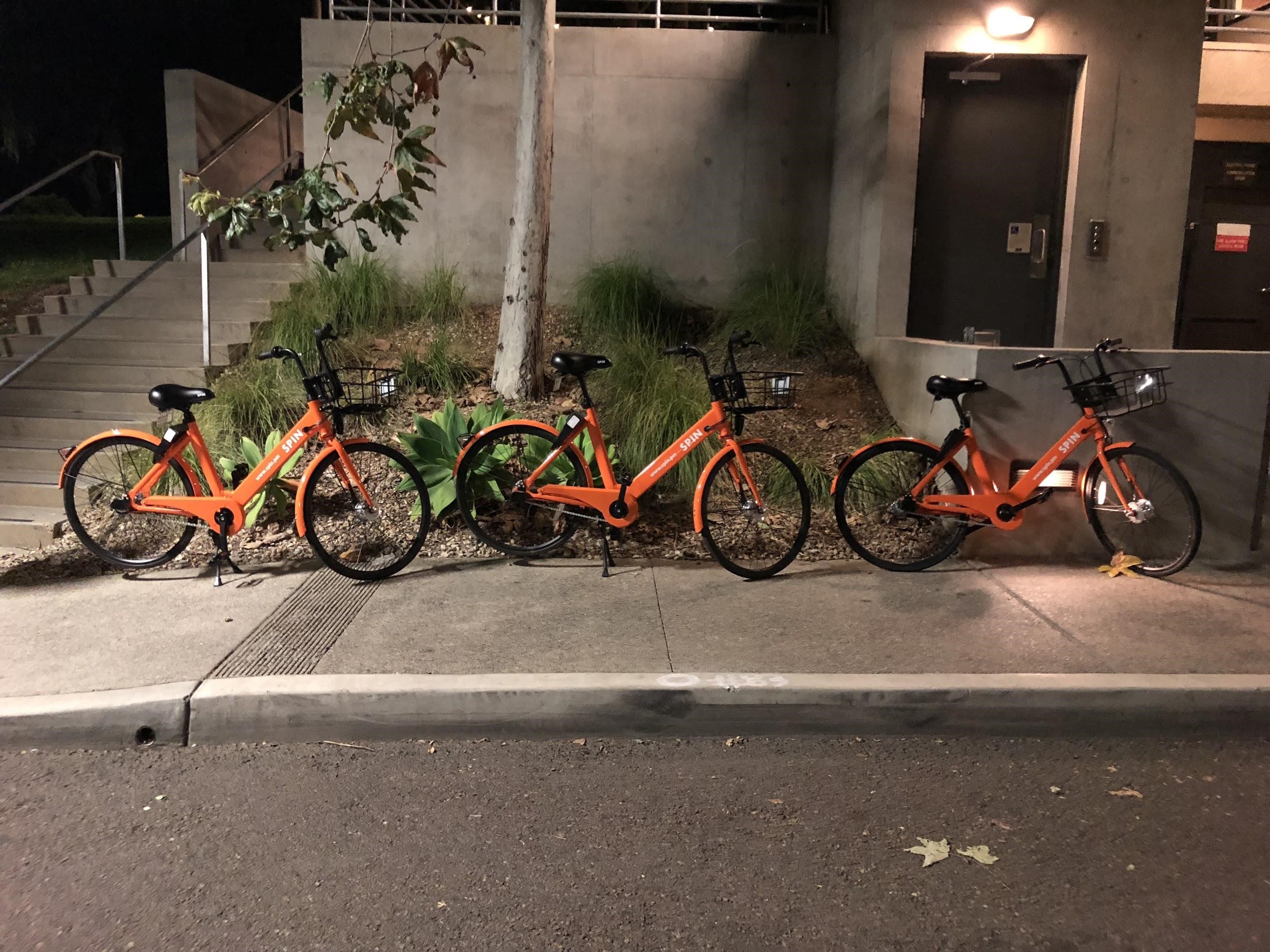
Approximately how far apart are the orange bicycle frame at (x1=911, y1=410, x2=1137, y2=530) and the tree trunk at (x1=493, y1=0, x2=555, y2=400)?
2989 mm

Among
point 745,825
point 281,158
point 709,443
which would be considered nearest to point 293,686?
point 745,825

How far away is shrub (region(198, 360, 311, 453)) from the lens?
629 centimetres

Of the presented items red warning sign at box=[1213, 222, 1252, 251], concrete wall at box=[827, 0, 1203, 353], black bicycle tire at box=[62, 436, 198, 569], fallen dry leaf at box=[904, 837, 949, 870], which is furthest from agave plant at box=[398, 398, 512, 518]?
red warning sign at box=[1213, 222, 1252, 251]

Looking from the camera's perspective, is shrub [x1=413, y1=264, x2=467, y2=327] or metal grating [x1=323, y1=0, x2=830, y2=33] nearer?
shrub [x1=413, y1=264, x2=467, y2=327]

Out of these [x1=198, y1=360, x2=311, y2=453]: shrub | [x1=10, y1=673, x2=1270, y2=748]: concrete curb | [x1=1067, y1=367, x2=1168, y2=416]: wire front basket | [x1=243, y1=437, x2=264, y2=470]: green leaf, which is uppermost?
[x1=1067, y1=367, x2=1168, y2=416]: wire front basket

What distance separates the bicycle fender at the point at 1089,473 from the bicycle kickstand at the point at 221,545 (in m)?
4.98

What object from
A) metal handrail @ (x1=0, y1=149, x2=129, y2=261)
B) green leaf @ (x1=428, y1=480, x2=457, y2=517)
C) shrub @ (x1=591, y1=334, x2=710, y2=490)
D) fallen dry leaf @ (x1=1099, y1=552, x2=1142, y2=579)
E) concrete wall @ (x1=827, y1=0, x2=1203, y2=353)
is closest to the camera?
fallen dry leaf @ (x1=1099, y1=552, x2=1142, y2=579)

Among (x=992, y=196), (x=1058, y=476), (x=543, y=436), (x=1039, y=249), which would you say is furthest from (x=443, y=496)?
(x=1039, y=249)

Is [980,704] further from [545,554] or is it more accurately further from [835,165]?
[835,165]

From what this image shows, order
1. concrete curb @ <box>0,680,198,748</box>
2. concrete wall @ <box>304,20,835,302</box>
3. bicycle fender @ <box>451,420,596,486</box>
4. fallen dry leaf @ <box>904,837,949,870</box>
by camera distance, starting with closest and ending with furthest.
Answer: fallen dry leaf @ <box>904,837,949,870</box> → concrete curb @ <box>0,680,198,748</box> → bicycle fender @ <box>451,420,596,486</box> → concrete wall @ <box>304,20,835,302</box>

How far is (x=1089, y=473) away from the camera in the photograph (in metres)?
5.36

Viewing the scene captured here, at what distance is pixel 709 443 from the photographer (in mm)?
6035

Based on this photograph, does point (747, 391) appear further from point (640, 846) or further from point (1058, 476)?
point (640, 846)

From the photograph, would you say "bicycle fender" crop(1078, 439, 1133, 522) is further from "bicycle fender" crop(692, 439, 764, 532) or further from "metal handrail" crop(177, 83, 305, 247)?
"metal handrail" crop(177, 83, 305, 247)
